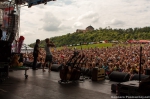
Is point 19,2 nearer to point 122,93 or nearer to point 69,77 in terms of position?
point 69,77

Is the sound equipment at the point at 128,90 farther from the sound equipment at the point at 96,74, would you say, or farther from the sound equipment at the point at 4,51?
the sound equipment at the point at 4,51

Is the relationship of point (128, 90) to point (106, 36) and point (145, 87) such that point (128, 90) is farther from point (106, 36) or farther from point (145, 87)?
point (106, 36)

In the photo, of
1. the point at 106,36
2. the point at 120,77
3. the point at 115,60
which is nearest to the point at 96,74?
the point at 120,77

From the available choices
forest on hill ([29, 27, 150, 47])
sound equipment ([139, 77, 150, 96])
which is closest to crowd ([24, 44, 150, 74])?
sound equipment ([139, 77, 150, 96])

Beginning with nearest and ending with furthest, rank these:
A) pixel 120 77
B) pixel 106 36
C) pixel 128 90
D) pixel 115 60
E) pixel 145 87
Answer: pixel 145 87 → pixel 128 90 → pixel 120 77 → pixel 115 60 → pixel 106 36

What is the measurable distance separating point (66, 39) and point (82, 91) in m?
70.8

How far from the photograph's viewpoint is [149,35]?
67500mm

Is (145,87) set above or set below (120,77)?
above

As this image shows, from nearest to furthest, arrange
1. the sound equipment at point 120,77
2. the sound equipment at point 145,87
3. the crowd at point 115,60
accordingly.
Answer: the sound equipment at point 145,87, the sound equipment at point 120,77, the crowd at point 115,60

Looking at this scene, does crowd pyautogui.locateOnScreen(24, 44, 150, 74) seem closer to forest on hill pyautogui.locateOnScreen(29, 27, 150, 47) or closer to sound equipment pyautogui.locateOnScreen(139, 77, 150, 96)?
sound equipment pyautogui.locateOnScreen(139, 77, 150, 96)

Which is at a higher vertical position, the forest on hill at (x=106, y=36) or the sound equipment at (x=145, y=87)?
the forest on hill at (x=106, y=36)

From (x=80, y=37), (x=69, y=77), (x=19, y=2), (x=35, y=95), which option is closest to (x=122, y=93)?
(x=35, y=95)

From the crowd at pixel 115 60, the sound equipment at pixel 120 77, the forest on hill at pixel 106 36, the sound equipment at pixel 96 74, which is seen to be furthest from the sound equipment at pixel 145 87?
the forest on hill at pixel 106 36

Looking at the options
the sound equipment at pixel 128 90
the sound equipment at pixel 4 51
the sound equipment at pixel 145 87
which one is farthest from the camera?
the sound equipment at pixel 4 51
